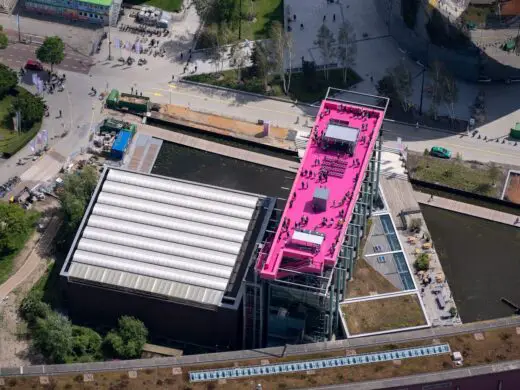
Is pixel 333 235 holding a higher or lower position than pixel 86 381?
higher

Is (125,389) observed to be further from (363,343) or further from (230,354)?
(363,343)

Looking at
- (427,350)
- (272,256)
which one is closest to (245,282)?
(272,256)

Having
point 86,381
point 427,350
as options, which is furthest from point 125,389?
point 427,350

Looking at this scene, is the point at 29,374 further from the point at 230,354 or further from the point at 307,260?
the point at 307,260

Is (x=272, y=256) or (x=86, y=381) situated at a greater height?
(x=272, y=256)

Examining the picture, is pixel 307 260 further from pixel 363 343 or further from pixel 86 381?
pixel 86 381

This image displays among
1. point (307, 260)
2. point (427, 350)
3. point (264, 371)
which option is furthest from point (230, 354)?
point (427, 350)

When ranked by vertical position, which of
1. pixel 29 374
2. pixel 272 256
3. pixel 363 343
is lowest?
pixel 29 374

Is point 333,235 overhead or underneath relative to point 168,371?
overhead
